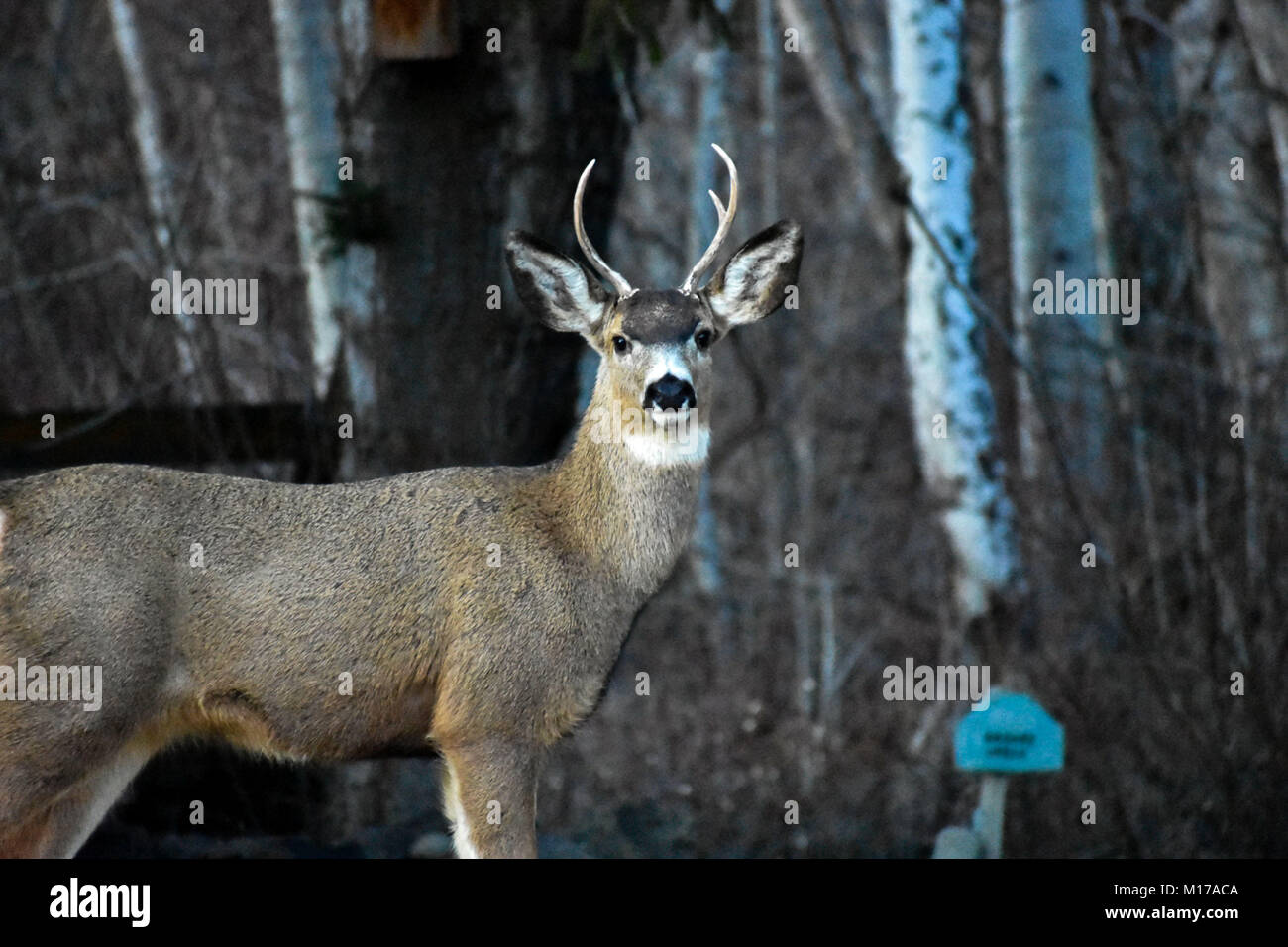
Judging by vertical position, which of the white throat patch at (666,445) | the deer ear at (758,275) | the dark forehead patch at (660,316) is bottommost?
the white throat patch at (666,445)

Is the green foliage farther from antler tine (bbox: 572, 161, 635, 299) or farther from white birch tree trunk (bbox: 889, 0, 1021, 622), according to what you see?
white birch tree trunk (bbox: 889, 0, 1021, 622)

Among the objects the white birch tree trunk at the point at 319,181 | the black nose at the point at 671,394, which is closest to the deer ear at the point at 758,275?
the black nose at the point at 671,394

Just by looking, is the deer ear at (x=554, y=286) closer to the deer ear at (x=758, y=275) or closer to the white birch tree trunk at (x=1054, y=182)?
the deer ear at (x=758, y=275)

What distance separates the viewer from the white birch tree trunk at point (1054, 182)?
402 inches

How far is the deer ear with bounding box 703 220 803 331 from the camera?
6.55 meters


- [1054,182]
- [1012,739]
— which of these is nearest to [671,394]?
[1012,739]

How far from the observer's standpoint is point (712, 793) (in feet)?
32.2

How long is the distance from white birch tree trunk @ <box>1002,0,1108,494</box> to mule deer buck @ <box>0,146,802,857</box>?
4358 mm

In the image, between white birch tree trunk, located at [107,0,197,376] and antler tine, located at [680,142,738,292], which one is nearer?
antler tine, located at [680,142,738,292]

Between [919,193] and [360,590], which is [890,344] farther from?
[360,590]

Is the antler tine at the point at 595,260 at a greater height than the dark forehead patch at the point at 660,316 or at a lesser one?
greater

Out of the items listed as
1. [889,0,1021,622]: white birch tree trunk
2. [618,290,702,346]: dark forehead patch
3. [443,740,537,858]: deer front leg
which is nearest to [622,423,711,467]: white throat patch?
[618,290,702,346]: dark forehead patch

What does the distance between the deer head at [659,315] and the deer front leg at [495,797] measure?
1218mm
